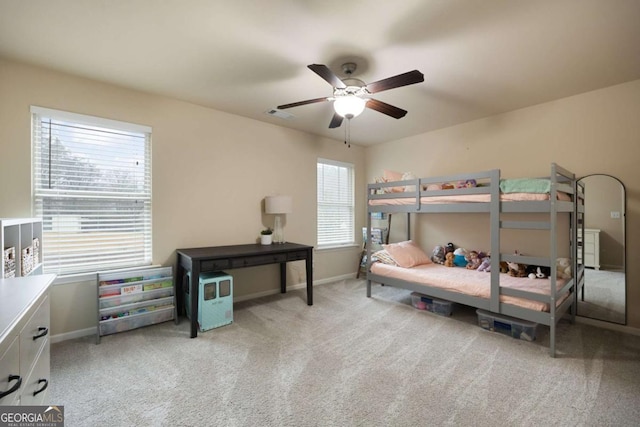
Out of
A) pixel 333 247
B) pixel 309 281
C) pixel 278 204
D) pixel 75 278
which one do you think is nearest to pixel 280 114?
pixel 278 204

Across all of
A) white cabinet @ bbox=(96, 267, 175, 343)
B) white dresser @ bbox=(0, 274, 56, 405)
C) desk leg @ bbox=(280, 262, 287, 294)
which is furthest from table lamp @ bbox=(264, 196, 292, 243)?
white dresser @ bbox=(0, 274, 56, 405)

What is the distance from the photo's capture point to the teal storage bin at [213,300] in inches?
107

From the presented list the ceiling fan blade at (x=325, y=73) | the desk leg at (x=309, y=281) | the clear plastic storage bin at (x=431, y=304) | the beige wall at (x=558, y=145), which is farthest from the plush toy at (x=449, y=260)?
the ceiling fan blade at (x=325, y=73)

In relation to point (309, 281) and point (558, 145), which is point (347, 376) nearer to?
point (309, 281)

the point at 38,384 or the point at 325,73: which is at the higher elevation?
the point at 325,73

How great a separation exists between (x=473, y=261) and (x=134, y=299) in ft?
13.0

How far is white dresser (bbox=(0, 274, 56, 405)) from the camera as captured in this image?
36.6 inches

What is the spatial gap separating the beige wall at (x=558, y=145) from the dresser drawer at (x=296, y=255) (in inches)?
82.4

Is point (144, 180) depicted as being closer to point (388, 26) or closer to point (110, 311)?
point (110, 311)

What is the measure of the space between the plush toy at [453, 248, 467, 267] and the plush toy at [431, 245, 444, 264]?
8.1 inches

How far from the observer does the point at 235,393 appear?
1796mm

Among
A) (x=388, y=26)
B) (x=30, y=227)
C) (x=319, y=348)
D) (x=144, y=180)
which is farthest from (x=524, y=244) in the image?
(x=30, y=227)

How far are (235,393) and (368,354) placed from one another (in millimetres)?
1090

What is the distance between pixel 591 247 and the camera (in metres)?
2.97
